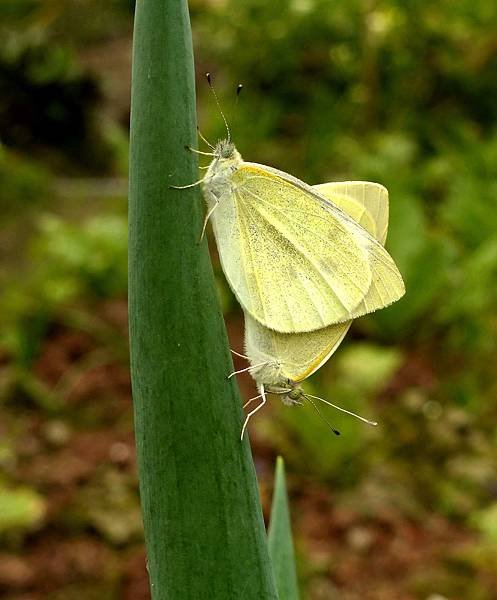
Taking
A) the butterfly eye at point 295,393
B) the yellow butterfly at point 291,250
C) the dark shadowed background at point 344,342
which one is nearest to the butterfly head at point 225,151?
the yellow butterfly at point 291,250

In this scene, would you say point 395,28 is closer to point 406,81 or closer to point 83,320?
point 406,81

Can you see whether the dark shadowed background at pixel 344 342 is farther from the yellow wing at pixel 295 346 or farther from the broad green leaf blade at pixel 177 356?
the broad green leaf blade at pixel 177 356

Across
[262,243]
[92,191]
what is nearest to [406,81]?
[92,191]

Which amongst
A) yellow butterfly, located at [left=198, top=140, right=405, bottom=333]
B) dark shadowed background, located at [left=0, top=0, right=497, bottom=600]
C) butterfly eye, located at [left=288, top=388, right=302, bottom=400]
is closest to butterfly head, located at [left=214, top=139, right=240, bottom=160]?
yellow butterfly, located at [left=198, top=140, right=405, bottom=333]

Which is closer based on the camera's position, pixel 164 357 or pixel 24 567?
pixel 164 357

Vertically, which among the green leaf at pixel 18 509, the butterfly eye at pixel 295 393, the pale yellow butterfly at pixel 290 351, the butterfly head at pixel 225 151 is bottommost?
the butterfly eye at pixel 295 393

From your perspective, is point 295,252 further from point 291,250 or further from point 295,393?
point 295,393

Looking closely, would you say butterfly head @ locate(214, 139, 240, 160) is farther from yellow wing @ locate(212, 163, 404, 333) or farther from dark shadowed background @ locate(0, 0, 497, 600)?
dark shadowed background @ locate(0, 0, 497, 600)
